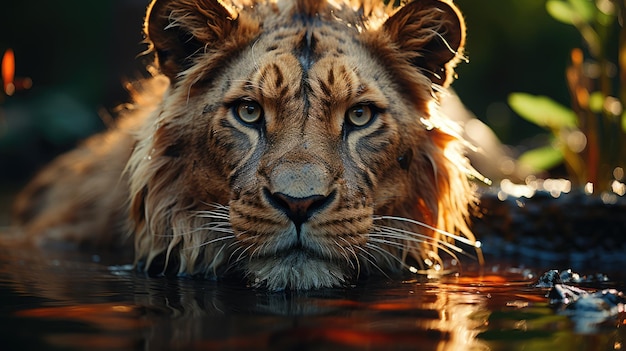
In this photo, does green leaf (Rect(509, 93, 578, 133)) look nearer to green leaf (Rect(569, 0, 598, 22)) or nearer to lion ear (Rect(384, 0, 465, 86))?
green leaf (Rect(569, 0, 598, 22))

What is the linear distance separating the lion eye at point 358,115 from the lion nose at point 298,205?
563 millimetres

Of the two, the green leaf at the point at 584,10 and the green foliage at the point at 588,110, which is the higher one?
the green leaf at the point at 584,10

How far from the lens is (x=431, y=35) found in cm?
405

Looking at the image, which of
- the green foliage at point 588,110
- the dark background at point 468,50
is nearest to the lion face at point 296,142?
the green foliage at point 588,110

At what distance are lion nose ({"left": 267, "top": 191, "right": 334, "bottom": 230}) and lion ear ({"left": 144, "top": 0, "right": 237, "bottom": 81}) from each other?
102cm

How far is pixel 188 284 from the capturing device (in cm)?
367

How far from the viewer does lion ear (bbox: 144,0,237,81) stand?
12.9 feet

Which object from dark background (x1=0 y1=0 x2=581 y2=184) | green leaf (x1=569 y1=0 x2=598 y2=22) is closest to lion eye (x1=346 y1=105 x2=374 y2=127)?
green leaf (x1=569 y1=0 x2=598 y2=22)

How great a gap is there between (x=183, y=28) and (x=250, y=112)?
588mm

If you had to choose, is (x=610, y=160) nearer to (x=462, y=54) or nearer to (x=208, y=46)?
(x=462, y=54)

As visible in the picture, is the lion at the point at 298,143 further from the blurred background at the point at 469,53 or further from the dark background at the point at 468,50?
the dark background at the point at 468,50

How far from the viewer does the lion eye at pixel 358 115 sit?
3763mm

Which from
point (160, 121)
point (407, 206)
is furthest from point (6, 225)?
point (407, 206)

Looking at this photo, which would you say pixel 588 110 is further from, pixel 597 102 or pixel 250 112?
pixel 250 112
